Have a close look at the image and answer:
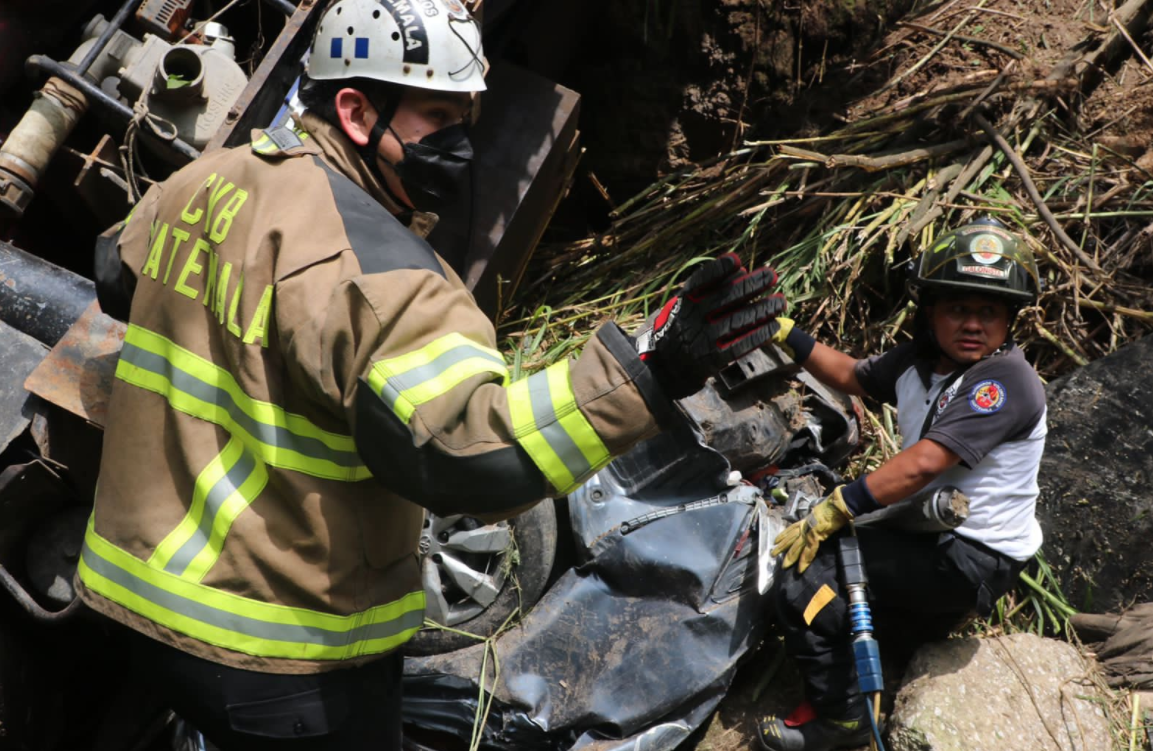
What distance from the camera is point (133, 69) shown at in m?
3.39

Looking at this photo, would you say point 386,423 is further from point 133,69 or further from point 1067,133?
point 1067,133

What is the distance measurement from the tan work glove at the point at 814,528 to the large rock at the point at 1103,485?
94cm

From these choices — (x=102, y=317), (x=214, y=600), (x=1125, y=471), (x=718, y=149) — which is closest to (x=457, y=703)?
(x=214, y=600)

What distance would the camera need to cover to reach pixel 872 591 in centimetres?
294

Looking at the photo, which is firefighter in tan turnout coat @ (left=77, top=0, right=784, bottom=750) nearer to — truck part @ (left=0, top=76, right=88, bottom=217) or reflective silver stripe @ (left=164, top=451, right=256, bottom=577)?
reflective silver stripe @ (left=164, top=451, right=256, bottom=577)

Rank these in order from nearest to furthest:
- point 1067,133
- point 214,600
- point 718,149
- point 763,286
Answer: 1. point 763,286
2. point 214,600
3. point 1067,133
4. point 718,149

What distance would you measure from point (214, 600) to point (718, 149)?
119 inches

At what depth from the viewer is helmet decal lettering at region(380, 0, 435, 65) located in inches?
86.5

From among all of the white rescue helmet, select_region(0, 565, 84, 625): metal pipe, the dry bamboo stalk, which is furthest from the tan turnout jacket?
the dry bamboo stalk

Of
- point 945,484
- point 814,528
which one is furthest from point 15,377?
point 945,484

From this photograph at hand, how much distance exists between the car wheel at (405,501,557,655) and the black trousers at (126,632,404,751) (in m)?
0.97

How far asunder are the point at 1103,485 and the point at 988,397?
0.85 metres

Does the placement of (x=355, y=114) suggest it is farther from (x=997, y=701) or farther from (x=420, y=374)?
(x=997, y=701)

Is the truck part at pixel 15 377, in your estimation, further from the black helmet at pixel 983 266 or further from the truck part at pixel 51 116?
the black helmet at pixel 983 266
